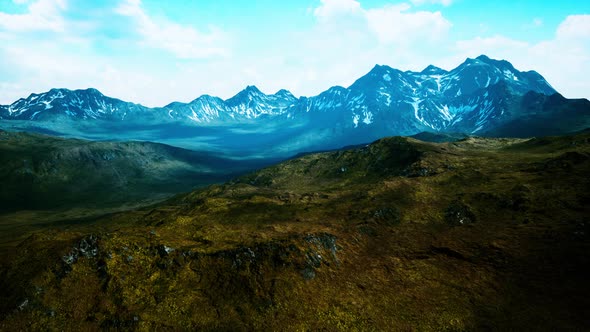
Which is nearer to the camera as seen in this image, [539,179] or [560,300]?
[560,300]

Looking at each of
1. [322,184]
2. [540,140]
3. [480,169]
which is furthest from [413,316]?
[540,140]

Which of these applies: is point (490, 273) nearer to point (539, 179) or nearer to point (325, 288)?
A: point (325, 288)

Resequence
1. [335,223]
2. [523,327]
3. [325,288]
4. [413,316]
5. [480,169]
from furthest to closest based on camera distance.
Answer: [480,169] → [335,223] → [325,288] → [413,316] → [523,327]

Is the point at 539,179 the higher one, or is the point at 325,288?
the point at 539,179

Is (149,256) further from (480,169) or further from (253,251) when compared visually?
(480,169)

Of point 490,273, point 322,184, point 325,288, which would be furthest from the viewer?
point 322,184

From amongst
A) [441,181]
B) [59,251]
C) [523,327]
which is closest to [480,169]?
[441,181]
